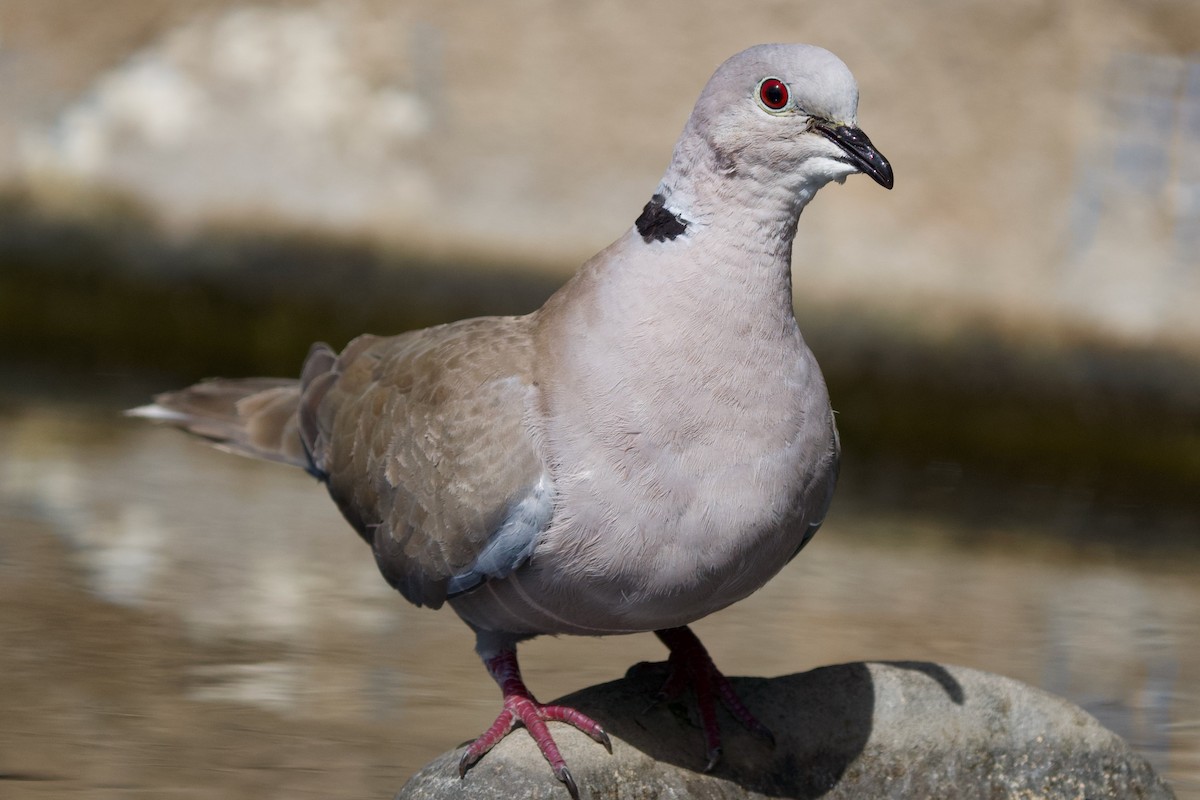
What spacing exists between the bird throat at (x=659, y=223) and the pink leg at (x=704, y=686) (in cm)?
114

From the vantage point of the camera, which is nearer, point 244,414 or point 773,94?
point 773,94

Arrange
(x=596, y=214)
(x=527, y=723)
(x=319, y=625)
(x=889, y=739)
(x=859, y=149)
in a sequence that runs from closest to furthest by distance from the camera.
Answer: (x=859, y=149), (x=527, y=723), (x=889, y=739), (x=319, y=625), (x=596, y=214)

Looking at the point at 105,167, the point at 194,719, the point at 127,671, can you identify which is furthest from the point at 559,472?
Answer: the point at 105,167

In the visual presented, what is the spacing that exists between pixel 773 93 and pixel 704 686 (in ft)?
5.03

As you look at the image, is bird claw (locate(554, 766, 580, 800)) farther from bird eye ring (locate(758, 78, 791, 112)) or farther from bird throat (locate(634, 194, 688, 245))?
bird eye ring (locate(758, 78, 791, 112))

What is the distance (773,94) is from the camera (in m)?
3.79

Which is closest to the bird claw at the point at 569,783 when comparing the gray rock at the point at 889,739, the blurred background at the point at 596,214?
the gray rock at the point at 889,739

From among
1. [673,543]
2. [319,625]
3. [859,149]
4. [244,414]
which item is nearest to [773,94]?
[859,149]

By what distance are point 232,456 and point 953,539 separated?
10.6 ft

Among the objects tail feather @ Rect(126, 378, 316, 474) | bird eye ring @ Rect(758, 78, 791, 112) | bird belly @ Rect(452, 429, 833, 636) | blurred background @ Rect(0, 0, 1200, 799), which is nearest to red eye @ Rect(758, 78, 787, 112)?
bird eye ring @ Rect(758, 78, 791, 112)

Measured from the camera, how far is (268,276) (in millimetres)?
9695

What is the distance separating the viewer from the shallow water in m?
4.68

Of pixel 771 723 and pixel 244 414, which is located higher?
pixel 244 414

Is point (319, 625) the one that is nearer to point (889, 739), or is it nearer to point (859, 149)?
point (889, 739)
